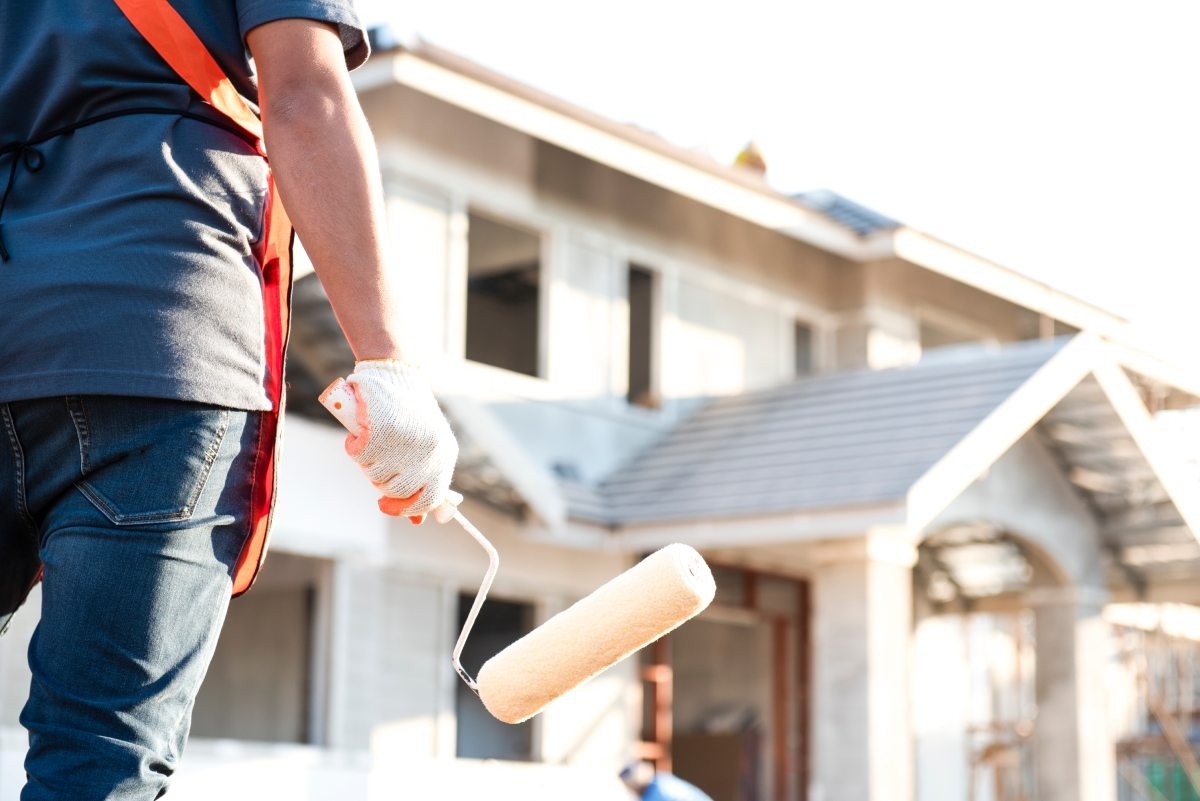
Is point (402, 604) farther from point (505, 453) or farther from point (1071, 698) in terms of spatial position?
point (1071, 698)

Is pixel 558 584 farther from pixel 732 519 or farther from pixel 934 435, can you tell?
pixel 934 435

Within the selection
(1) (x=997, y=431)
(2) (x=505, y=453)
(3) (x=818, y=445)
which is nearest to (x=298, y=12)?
(2) (x=505, y=453)

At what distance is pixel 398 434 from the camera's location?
2010 mm

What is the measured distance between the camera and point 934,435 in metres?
14.7

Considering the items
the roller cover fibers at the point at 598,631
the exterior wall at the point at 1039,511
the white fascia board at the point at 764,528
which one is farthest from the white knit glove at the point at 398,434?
the exterior wall at the point at 1039,511

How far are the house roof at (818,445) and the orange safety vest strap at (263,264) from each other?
11.8 m

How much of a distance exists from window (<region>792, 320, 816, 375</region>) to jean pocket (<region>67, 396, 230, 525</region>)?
1794 cm

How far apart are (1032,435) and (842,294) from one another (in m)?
3.13

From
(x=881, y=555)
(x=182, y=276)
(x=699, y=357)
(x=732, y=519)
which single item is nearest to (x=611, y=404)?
(x=699, y=357)

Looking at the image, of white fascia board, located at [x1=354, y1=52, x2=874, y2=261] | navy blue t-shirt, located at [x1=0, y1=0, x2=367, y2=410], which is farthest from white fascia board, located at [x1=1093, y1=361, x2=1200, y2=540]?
navy blue t-shirt, located at [x1=0, y1=0, x2=367, y2=410]

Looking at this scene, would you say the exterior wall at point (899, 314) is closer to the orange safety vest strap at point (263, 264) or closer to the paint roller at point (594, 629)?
the paint roller at point (594, 629)

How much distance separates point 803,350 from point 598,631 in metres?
17.9

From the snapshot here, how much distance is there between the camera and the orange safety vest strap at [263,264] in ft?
6.68

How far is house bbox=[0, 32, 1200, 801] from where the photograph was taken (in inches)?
568
